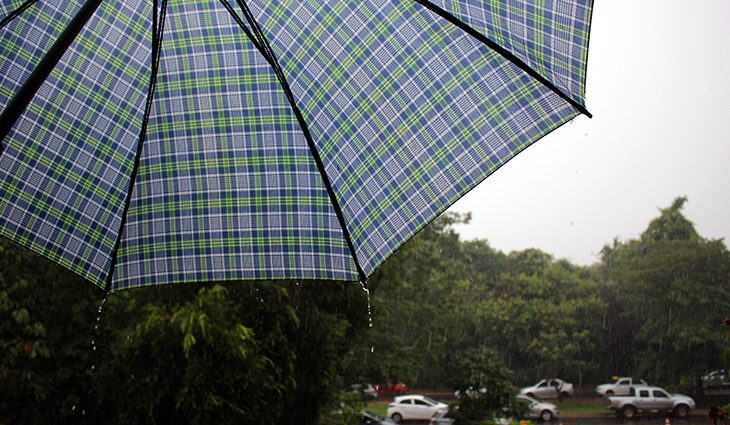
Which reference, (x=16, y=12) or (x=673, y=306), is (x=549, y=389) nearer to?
(x=673, y=306)

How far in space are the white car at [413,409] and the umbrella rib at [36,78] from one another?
2137 centimetres

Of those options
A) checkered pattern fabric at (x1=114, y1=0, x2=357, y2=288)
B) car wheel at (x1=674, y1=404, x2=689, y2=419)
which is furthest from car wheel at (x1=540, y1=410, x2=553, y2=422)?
checkered pattern fabric at (x1=114, y1=0, x2=357, y2=288)

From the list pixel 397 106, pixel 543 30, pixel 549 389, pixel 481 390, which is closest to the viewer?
pixel 543 30

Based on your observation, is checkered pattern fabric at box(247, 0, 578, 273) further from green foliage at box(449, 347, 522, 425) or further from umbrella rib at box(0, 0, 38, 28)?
green foliage at box(449, 347, 522, 425)

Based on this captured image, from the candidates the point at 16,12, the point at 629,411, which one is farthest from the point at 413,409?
the point at 16,12

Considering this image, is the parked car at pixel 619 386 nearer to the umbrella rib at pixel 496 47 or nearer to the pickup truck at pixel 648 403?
the pickup truck at pixel 648 403

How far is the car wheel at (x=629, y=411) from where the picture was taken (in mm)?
21781

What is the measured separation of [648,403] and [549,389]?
191 inches

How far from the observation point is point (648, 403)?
2170cm

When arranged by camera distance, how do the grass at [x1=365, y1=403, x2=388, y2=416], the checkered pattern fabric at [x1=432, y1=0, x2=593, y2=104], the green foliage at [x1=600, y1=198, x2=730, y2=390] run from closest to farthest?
1. the checkered pattern fabric at [x1=432, y1=0, x2=593, y2=104]
2. the green foliage at [x1=600, y1=198, x2=730, y2=390]
3. the grass at [x1=365, y1=403, x2=388, y2=416]

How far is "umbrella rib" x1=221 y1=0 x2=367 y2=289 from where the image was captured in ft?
5.25

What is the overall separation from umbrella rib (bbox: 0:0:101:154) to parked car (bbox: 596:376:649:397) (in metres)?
25.9

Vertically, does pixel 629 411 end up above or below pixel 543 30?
above

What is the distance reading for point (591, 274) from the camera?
30.7 m
